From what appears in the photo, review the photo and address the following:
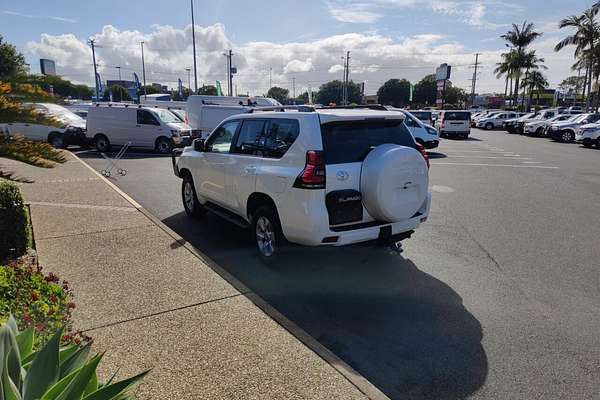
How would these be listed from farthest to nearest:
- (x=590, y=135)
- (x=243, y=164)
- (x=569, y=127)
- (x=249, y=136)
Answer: (x=569, y=127)
(x=590, y=135)
(x=249, y=136)
(x=243, y=164)

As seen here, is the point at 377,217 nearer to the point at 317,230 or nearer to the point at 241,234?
the point at 317,230

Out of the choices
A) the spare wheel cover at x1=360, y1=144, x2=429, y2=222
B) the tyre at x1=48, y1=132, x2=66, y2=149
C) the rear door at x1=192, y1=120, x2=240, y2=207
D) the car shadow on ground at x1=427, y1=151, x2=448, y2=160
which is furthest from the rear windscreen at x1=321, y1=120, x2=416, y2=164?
the tyre at x1=48, y1=132, x2=66, y2=149

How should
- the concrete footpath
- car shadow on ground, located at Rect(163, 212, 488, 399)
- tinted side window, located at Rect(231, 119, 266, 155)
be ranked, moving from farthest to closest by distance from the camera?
tinted side window, located at Rect(231, 119, 266, 155) < car shadow on ground, located at Rect(163, 212, 488, 399) < the concrete footpath

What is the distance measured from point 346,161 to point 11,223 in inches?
148

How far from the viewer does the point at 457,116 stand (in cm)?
2780

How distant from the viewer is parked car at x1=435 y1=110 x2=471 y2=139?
90.0 feet

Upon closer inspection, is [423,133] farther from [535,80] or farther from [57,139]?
[535,80]

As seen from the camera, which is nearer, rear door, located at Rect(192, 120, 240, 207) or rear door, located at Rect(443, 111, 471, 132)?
rear door, located at Rect(192, 120, 240, 207)

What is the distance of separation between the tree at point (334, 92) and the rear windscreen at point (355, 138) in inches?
3971

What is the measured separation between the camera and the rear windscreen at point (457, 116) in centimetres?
2756

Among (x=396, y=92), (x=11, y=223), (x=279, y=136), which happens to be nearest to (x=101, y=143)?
(x=11, y=223)

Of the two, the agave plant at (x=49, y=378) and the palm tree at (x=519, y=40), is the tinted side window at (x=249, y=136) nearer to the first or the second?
the agave plant at (x=49, y=378)

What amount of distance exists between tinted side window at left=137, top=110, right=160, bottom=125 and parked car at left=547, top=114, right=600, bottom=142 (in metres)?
22.9

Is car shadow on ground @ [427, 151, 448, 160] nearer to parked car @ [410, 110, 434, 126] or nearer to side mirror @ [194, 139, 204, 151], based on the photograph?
parked car @ [410, 110, 434, 126]
